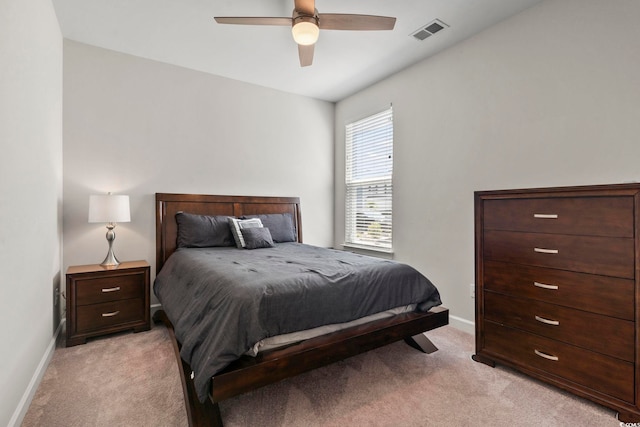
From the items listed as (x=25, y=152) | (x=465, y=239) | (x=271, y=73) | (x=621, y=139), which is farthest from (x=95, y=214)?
(x=621, y=139)

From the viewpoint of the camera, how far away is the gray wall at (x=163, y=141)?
9.49 ft

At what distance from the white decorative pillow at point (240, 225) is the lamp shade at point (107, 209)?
0.97 meters

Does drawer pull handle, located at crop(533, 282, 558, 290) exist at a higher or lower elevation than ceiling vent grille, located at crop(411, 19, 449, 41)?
lower

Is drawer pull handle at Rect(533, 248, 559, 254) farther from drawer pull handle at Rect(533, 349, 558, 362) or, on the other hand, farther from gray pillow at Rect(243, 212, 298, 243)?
gray pillow at Rect(243, 212, 298, 243)

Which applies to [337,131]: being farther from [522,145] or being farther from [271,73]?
[522,145]

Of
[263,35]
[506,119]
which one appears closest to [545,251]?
[506,119]

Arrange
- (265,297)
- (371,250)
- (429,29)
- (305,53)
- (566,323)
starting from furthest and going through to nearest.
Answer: (371,250), (429,29), (305,53), (566,323), (265,297)

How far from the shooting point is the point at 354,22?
204 centimetres

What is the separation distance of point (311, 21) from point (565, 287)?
225 cm

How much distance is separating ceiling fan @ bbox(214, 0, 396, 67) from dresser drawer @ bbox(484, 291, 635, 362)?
2.03 meters

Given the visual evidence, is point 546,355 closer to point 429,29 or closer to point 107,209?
point 429,29

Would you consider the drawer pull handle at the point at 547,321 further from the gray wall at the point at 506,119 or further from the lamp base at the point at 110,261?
the lamp base at the point at 110,261

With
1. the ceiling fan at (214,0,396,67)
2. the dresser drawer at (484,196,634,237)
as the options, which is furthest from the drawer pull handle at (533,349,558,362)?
the ceiling fan at (214,0,396,67)

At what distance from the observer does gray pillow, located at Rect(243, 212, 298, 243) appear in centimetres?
359
